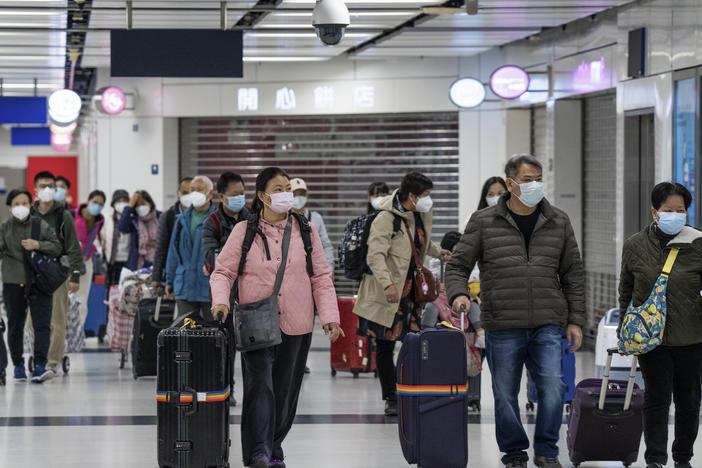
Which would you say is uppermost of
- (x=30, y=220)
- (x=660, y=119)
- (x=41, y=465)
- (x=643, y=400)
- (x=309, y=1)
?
(x=309, y=1)

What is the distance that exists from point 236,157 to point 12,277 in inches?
353

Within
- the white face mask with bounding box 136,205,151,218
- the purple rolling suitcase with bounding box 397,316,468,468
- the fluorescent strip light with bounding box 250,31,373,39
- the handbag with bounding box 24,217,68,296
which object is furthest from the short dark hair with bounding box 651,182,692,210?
the fluorescent strip light with bounding box 250,31,373,39

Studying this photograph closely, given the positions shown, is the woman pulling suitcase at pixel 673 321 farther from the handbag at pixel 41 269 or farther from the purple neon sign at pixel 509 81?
the purple neon sign at pixel 509 81

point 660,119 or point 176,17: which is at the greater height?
point 176,17

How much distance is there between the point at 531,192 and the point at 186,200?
3.72 metres

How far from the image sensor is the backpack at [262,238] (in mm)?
6363

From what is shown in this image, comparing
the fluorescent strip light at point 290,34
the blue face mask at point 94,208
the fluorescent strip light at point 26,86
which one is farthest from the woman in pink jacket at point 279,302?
the fluorescent strip light at point 26,86

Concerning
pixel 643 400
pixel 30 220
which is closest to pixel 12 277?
pixel 30 220

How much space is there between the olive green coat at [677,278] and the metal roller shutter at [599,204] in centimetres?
651

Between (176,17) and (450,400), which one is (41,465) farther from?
(176,17)

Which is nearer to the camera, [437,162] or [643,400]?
[643,400]

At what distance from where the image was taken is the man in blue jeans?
6383 mm

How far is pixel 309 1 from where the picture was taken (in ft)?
39.0

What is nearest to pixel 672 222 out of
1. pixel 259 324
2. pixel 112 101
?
pixel 259 324
